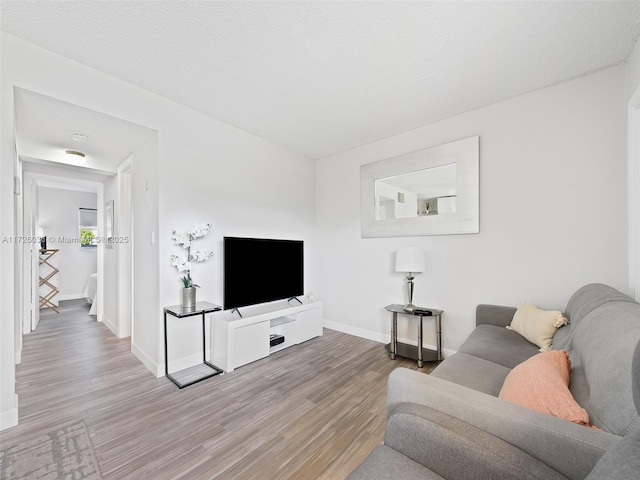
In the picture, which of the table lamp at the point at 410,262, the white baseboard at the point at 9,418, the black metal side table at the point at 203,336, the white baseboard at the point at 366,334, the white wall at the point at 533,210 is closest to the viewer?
the white baseboard at the point at 9,418

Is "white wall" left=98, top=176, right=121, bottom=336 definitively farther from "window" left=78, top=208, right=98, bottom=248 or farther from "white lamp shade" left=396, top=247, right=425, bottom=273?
"white lamp shade" left=396, top=247, right=425, bottom=273

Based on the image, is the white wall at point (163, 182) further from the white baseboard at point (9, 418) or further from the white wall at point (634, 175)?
the white wall at point (634, 175)

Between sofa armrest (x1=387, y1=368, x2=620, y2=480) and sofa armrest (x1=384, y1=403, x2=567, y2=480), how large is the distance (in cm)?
6

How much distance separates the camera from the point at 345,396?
221cm

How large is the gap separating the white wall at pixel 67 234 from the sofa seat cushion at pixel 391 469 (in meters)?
7.78

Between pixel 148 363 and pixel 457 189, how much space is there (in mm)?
3653

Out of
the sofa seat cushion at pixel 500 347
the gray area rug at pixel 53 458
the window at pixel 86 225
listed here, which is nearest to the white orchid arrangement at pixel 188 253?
the gray area rug at pixel 53 458

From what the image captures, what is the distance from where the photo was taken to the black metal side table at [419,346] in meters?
2.72

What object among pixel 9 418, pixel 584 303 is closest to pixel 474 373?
pixel 584 303

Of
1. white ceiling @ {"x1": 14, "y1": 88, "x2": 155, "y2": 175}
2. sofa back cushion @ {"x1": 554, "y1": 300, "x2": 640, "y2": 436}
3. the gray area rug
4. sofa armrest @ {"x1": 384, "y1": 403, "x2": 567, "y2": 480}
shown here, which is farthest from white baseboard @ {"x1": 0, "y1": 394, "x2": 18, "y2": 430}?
sofa back cushion @ {"x1": 554, "y1": 300, "x2": 640, "y2": 436}

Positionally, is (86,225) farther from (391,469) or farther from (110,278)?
(391,469)

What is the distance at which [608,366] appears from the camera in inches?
37.4

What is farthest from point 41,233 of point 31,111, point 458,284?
point 458,284

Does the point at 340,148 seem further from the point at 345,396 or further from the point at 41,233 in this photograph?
the point at 41,233
